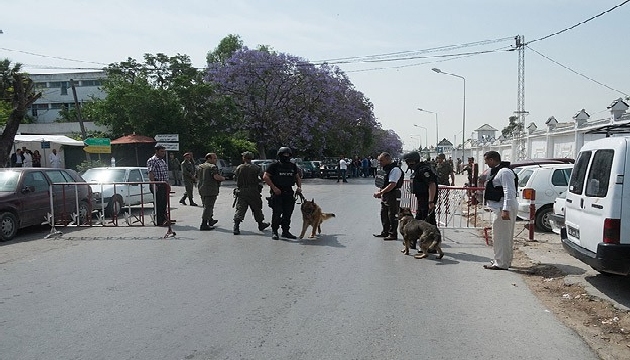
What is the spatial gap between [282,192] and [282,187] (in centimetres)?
10

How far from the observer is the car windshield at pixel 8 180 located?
10.7 metres

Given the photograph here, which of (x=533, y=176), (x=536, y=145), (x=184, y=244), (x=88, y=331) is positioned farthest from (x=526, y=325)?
(x=536, y=145)

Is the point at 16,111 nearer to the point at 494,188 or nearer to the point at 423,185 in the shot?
the point at 423,185

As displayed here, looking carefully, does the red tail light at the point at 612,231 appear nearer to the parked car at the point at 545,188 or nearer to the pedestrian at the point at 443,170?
the parked car at the point at 545,188

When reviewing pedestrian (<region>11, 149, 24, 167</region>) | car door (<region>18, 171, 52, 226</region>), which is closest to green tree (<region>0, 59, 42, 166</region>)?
pedestrian (<region>11, 149, 24, 167</region>)

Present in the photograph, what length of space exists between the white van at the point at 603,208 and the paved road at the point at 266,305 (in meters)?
0.94

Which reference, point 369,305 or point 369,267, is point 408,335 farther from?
point 369,267

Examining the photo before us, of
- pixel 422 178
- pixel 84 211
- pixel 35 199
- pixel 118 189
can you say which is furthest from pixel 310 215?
pixel 118 189

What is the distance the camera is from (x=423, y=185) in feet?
30.1

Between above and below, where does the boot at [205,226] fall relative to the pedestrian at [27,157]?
below

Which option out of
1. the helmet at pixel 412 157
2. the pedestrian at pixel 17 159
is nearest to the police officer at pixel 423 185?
the helmet at pixel 412 157

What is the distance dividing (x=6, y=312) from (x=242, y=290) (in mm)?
2612

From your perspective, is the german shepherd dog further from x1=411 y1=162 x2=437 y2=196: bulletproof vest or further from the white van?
the white van

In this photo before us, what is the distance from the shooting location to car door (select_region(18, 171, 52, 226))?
1088 cm
